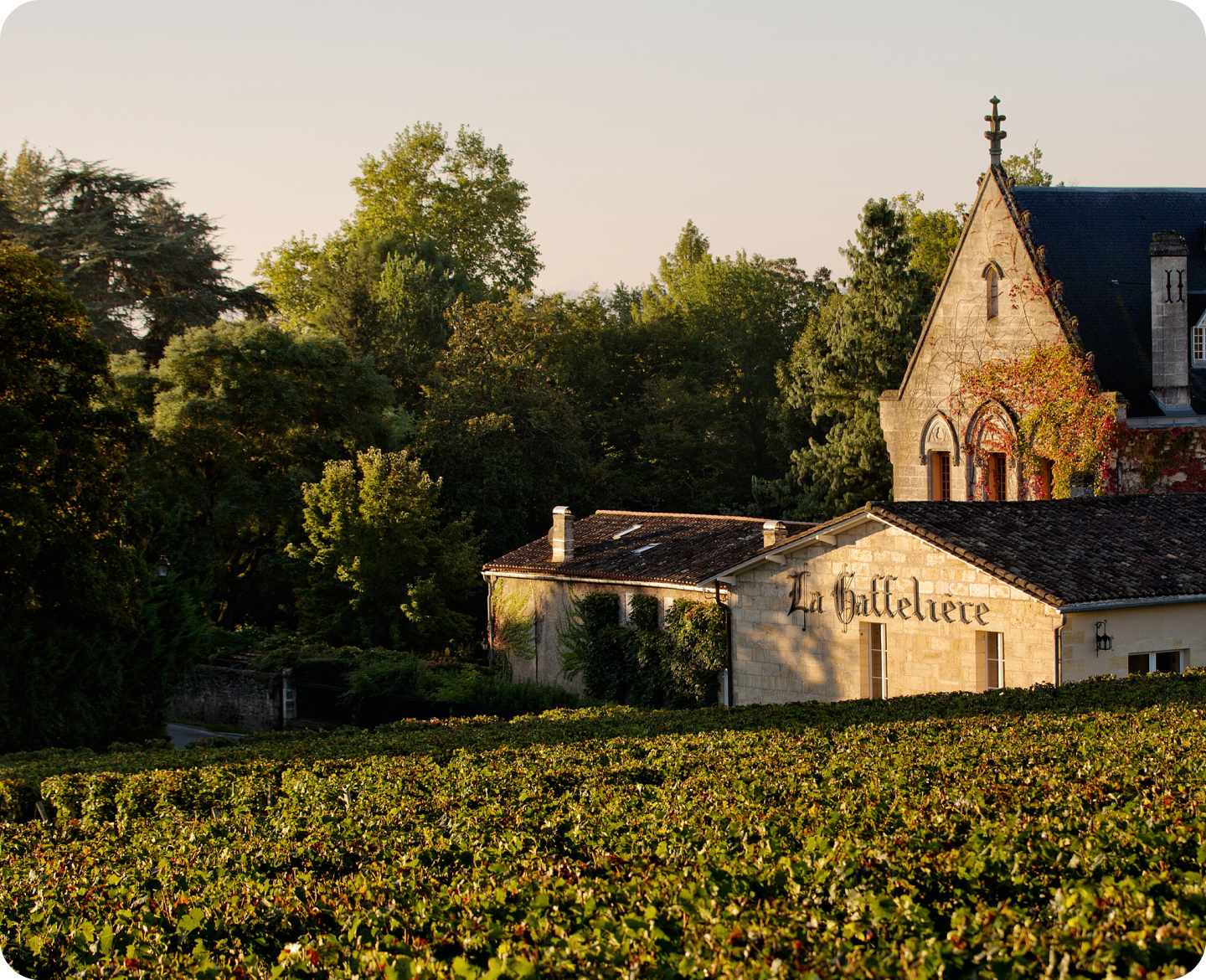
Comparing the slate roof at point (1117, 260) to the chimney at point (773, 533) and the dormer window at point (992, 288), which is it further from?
the chimney at point (773, 533)

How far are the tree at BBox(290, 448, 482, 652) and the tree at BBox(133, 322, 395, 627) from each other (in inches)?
80.6

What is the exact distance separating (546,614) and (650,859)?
24.6m

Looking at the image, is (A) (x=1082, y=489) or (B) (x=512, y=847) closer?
(B) (x=512, y=847)

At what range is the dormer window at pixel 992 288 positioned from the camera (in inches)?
1139

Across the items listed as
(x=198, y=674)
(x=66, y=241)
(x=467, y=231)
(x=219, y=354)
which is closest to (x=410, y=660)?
(x=198, y=674)

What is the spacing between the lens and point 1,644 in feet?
71.3

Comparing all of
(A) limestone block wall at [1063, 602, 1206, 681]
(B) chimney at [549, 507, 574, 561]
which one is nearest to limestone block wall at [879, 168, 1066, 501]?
(B) chimney at [549, 507, 574, 561]

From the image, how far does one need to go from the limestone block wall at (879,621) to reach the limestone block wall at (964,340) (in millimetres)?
8198

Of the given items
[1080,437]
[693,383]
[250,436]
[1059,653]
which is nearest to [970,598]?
[1059,653]

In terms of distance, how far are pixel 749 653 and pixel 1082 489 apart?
8859 millimetres

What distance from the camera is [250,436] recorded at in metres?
38.0

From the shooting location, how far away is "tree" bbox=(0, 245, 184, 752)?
1823 cm

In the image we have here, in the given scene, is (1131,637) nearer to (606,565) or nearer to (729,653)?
(729,653)

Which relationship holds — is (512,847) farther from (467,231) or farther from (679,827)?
(467,231)
